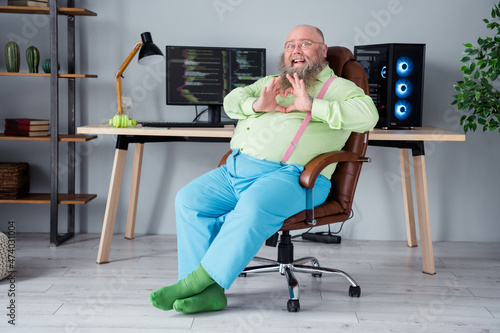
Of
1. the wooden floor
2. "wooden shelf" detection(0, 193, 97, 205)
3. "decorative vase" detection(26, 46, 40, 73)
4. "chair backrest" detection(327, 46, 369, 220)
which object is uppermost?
"decorative vase" detection(26, 46, 40, 73)

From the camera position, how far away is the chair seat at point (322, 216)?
2402 mm

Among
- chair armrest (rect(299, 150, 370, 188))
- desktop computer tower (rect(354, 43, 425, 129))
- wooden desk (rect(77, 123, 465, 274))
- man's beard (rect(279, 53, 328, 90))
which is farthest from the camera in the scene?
desktop computer tower (rect(354, 43, 425, 129))

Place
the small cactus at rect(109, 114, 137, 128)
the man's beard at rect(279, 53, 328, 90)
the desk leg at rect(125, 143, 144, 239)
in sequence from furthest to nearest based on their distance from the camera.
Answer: the desk leg at rect(125, 143, 144, 239) < the small cactus at rect(109, 114, 137, 128) < the man's beard at rect(279, 53, 328, 90)

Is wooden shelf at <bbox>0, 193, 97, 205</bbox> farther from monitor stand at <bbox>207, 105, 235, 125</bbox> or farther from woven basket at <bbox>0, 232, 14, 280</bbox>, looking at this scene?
monitor stand at <bbox>207, 105, 235, 125</bbox>

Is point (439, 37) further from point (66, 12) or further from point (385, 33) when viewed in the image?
point (66, 12)

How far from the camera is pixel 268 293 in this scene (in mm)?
2650

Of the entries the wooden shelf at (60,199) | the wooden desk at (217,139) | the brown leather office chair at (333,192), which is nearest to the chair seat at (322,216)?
the brown leather office chair at (333,192)

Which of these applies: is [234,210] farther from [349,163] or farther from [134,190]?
[134,190]

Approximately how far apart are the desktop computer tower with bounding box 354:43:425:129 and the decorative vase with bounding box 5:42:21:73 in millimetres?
2096

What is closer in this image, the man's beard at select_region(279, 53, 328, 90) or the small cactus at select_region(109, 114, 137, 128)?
the man's beard at select_region(279, 53, 328, 90)

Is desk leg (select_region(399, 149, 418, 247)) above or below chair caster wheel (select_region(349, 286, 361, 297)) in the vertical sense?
above

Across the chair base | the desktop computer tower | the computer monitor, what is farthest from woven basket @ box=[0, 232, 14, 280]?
the desktop computer tower

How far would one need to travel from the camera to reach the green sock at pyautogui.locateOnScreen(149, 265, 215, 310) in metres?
2.24

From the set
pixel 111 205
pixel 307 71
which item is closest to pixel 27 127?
pixel 111 205
